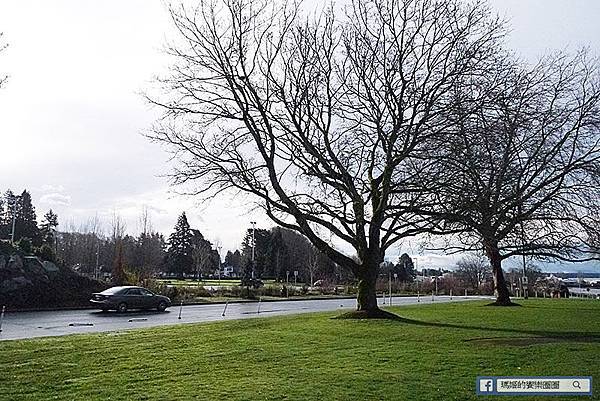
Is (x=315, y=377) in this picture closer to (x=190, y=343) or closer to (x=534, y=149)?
(x=190, y=343)

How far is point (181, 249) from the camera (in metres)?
99.1

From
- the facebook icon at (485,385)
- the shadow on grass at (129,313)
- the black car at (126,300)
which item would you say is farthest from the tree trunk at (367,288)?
the facebook icon at (485,385)

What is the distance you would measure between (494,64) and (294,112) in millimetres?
8026

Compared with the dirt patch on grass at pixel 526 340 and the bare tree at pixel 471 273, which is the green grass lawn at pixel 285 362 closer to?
the dirt patch on grass at pixel 526 340

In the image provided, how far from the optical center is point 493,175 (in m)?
24.2

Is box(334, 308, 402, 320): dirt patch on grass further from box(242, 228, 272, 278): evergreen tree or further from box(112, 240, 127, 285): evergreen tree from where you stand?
box(242, 228, 272, 278): evergreen tree

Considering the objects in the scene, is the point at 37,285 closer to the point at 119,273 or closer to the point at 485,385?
the point at 119,273

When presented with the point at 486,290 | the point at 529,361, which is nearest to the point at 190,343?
the point at 529,361

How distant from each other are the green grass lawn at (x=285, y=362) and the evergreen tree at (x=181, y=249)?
77.6m

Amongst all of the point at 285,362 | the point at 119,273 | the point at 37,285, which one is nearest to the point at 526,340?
the point at 285,362

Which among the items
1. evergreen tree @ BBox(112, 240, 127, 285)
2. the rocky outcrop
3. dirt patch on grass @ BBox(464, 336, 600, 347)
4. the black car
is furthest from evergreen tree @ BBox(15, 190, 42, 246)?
dirt patch on grass @ BBox(464, 336, 600, 347)

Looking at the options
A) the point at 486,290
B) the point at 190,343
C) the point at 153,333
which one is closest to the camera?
the point at 190,343

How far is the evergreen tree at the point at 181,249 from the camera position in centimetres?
9738

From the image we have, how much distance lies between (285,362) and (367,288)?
13.6 m
